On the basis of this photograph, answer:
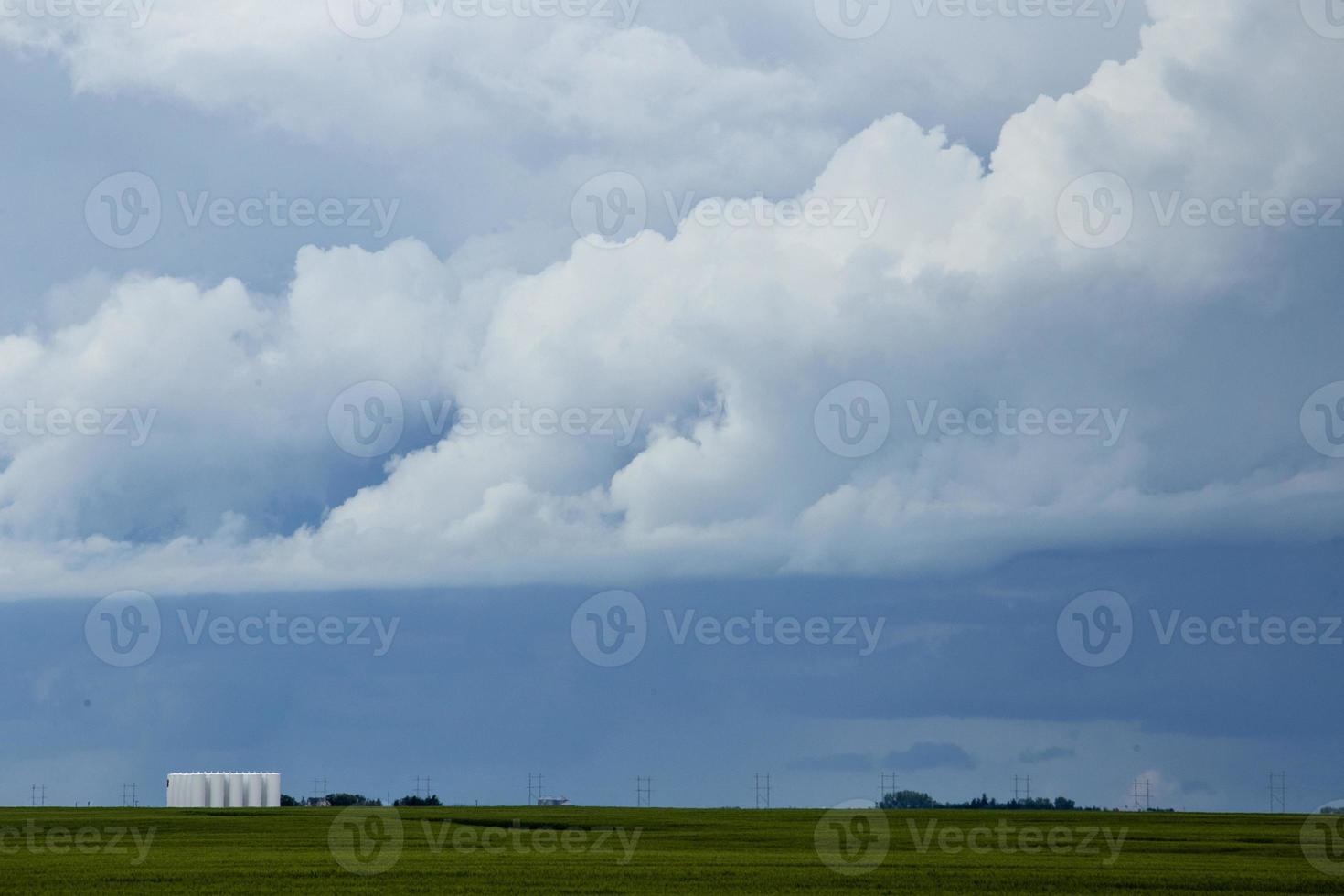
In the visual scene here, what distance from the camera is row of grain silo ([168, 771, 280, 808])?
6521 inches

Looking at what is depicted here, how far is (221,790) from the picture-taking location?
166 m

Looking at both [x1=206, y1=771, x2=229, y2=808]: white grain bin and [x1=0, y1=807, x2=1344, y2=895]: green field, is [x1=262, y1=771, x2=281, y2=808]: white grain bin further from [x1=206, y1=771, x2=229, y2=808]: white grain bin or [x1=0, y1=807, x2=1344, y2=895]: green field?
[x1=0, y1=807, x2=1344, y2=895]: green field

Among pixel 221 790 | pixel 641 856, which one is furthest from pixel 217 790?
pixel 641 856

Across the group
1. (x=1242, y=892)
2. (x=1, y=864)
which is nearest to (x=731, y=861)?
(x=1242, y=892)

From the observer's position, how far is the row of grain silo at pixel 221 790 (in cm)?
16562

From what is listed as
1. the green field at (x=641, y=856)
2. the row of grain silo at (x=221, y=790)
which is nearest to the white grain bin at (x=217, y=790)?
the row of grain silo at (x=221, y=790)

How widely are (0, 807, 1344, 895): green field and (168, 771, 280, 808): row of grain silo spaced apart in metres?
26.4

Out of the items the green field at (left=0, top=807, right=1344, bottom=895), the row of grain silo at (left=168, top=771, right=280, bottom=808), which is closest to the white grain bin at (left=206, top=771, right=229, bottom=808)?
the row of grain silo at (left=168, top=771, right=280, bottom=808)

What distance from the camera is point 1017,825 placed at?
433 ft

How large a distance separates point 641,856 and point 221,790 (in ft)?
317

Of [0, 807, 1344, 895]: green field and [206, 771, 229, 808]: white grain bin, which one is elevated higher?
[206, 771, 229, 808]: white grain bin

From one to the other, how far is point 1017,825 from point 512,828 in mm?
43559

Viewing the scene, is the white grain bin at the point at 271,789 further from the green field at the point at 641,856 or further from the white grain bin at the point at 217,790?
the green field at the point at 641,856

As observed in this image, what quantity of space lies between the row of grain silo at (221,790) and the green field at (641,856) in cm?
2641
